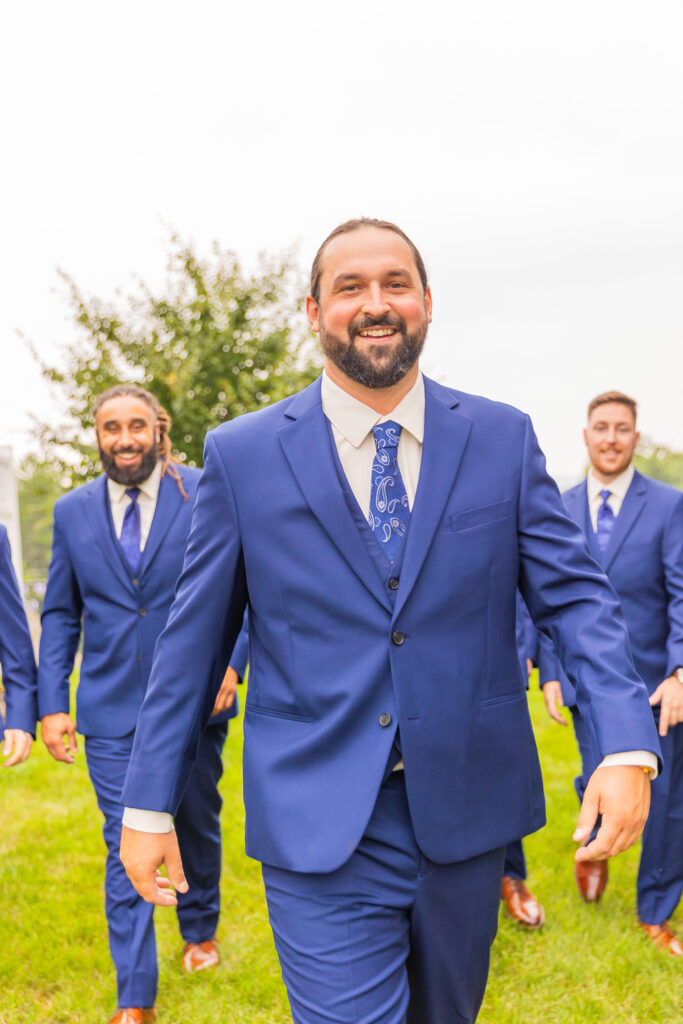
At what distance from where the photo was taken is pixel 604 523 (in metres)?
6.06

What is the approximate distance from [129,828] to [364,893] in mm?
618

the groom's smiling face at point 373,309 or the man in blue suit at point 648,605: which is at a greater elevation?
the groom's smiling face at point 373,309

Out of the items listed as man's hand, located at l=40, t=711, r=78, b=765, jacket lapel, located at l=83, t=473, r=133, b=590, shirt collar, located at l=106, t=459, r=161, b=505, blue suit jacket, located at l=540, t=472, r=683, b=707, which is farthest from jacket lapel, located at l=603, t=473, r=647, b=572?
man's hand, located at l=40, t=711, r=78, b=765

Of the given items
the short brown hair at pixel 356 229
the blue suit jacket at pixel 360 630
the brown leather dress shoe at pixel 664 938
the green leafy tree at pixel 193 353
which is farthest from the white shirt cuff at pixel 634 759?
the green leafy tree at pixel 193 353

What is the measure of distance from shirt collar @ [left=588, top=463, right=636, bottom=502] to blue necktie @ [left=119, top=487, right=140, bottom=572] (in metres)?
2.57

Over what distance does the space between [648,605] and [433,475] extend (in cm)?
333

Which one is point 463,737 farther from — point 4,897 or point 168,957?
point 4,897

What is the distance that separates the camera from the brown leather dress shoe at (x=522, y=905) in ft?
18.9

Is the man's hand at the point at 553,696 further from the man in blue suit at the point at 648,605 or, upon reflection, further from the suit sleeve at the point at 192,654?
the suit sleeve at the point at 192,654

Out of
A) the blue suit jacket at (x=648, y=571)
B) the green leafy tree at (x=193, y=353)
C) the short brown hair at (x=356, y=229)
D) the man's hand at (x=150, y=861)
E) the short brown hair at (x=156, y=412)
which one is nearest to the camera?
the man's hand at (x=150, y=861)

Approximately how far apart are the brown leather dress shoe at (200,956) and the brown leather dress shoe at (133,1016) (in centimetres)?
55

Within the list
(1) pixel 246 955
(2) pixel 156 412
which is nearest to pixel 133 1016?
(1) pixel 246 955

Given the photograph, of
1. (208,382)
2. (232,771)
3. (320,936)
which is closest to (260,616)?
(320,936)

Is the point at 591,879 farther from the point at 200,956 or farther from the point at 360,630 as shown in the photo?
the point at 360,630
